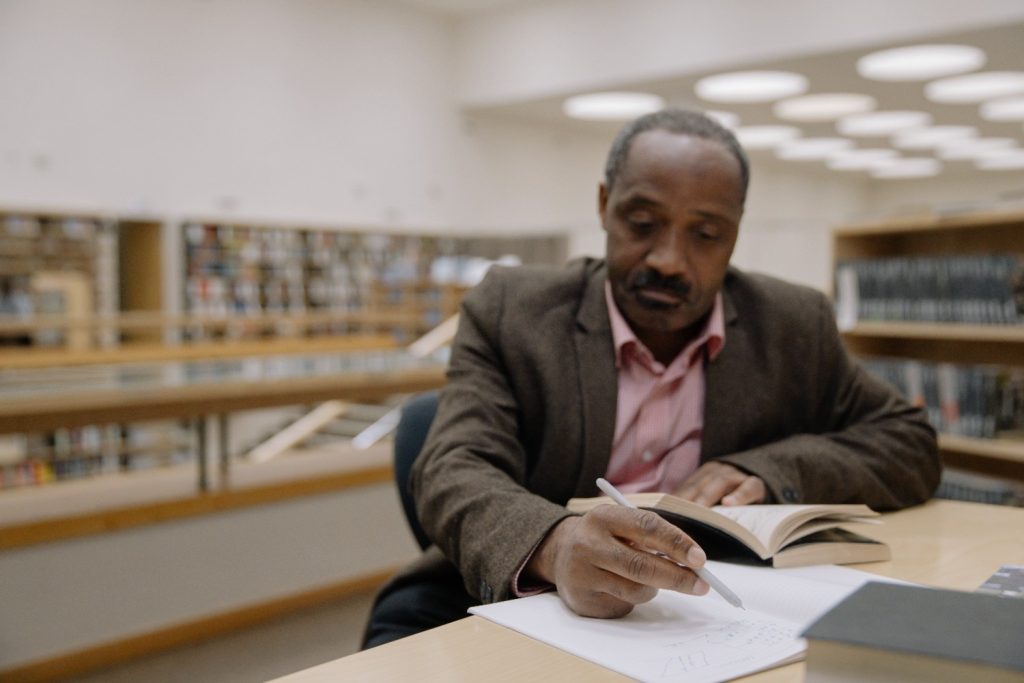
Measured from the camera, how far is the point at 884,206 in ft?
62.5

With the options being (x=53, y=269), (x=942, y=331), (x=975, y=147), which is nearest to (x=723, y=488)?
(x=942, y=331)

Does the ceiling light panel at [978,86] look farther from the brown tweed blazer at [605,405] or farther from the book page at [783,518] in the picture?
the book page at [783,518]

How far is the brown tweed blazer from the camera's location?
135 centimetres

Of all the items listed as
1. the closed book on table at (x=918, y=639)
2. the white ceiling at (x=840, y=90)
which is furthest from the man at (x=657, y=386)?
the white ceiling at (x=840, y=90)

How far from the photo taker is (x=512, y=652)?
86 cm

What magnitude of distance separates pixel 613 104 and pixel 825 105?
2400 millimetres

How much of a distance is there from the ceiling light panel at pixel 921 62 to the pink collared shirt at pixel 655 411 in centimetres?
697

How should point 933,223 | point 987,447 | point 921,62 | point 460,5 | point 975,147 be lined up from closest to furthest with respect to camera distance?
1. point 987,447
2. point 933,223
3. point 921,62
4. point 460,5
5. point 975,147

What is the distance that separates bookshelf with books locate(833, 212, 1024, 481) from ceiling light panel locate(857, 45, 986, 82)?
4.08 m

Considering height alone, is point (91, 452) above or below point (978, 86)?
below

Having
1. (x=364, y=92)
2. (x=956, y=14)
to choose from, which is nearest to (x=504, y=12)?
(x=364, y=92)

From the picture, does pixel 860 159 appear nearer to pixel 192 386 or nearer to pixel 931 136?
pixel 931 136

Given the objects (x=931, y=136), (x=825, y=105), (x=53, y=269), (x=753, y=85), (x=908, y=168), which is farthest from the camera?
(x=908, y=168)

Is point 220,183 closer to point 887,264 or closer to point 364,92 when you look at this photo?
point 364,92
